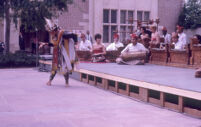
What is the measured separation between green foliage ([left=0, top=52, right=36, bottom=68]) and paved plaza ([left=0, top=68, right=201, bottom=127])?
6.37 m

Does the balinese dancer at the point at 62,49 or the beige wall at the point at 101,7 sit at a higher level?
the beige wall at the point at 101,7

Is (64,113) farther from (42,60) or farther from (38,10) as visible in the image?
(38,10)

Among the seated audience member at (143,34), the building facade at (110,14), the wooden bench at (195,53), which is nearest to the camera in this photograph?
the wooden bench at (195,53)

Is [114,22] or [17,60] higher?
[114,22]

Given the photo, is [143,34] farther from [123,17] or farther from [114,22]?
[123,17]

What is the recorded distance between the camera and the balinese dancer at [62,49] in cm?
840

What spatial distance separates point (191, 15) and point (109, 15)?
512 centimetres

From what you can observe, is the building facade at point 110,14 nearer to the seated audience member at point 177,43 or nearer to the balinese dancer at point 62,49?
the seated audience member at point 177,43

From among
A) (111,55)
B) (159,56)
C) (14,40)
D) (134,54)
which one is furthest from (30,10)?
(159,56)

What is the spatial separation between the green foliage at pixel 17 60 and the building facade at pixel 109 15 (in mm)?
4065

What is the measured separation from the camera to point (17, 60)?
14.4m

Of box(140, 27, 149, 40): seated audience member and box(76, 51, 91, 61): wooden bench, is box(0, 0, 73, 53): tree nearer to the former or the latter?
box(76, 51, 91, 61): wooden bench

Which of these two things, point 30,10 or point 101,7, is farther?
point 101,7

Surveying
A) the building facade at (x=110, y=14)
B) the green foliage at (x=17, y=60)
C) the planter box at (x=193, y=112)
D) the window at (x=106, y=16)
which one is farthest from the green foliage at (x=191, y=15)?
the planter box at (x=193, y=112)
